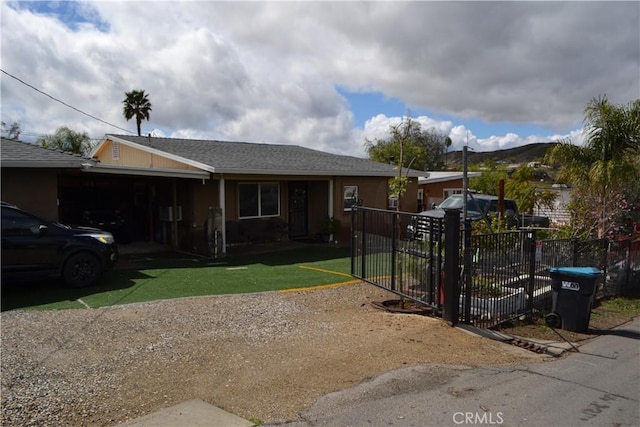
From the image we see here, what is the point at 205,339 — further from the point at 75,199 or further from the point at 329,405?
the point at 75,199

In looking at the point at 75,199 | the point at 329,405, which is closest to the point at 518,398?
the point at 329,405

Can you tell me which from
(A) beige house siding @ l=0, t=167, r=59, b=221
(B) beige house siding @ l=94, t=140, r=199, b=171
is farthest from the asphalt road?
(B) beige house siding @ l=94, t=140, r=199, b=171

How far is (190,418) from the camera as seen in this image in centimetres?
426

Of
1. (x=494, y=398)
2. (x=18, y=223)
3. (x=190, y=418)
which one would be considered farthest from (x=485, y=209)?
(x=190, y=418)

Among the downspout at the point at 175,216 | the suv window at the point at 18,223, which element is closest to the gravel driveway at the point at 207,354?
the suv window at the point at 18,223

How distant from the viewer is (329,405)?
4570 mm

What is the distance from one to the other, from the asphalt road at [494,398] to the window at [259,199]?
1178 cm

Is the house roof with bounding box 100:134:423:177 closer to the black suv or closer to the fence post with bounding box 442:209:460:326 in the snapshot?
the black suv

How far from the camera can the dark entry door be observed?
18.3 m

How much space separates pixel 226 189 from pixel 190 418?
1207 cm

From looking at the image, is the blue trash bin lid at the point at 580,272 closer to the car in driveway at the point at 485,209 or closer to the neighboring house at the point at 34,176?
the car in driveway at the point at 485,209

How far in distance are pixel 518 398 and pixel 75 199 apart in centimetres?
1554

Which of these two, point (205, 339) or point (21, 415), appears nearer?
point (21, 415)

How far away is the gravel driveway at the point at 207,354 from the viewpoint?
4574 mm
